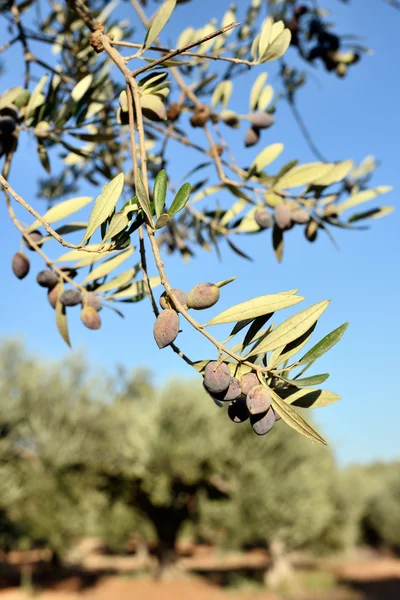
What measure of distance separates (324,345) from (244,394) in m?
0.12

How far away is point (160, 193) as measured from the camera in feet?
2.40

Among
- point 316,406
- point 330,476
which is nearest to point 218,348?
point 316,406

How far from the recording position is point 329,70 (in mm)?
2641

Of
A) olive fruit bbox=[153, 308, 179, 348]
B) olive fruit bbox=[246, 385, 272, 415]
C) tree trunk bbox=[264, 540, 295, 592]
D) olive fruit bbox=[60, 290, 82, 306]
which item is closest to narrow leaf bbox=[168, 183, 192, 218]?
olive fruit bbox=[153, 308, 179, 348]

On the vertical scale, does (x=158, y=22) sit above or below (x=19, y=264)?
above

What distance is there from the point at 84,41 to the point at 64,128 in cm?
55

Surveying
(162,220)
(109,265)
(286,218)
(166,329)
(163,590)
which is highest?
(286,218)

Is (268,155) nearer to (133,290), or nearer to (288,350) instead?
A: (133,290)

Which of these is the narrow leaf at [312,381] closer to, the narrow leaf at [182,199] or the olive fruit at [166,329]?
the olive fruit at [166,329]

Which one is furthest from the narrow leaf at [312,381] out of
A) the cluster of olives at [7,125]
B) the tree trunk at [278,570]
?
the tree trunk at [278,570]

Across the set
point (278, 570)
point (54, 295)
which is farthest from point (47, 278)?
point (278, 570)

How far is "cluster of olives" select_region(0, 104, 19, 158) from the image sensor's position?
4.22ft

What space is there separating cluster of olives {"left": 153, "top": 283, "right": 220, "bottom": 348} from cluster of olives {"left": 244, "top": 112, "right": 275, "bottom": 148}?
901 millimetres

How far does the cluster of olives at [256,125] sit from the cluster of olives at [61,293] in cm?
64
